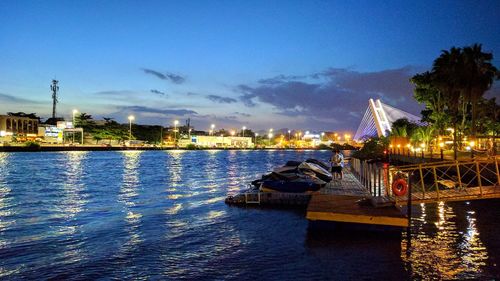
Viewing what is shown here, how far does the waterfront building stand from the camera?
146m

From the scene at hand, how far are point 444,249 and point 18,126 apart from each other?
6628 inches

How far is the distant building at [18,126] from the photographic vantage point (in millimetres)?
150288

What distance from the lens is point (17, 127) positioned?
15725cm

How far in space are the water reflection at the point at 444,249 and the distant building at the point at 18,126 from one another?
14789cm

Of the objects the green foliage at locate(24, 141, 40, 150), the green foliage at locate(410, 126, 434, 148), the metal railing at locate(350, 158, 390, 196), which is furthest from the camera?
the green foliage at locate(24, 141, 40, 150)

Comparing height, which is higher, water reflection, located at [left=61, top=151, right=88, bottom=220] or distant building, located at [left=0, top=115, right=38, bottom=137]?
distant building, located at [left=0, top=115, right=38, bottom=137]

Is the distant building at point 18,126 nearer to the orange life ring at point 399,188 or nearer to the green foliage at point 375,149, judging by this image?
the green foliage at point 375,149

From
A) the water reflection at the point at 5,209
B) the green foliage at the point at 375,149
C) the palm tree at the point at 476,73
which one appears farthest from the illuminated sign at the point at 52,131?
the palm tree at the point at 476,73

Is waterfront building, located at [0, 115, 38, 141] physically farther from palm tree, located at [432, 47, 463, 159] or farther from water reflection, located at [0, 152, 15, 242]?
palm tree, located at [432, 47, 463, 159]

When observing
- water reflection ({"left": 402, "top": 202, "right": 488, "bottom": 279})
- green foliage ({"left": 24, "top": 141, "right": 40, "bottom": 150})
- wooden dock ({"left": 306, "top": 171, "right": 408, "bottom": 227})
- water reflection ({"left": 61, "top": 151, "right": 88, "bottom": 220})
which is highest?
green foliage ({"left": 24, "top": 141, "right": 40, "bottom": 150})

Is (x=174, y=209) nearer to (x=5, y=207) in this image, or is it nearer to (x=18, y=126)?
(x=5, y=207)

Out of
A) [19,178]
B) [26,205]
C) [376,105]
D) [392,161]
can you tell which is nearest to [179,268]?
[26,205]

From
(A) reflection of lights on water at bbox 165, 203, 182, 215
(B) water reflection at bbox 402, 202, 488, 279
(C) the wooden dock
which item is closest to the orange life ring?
(C) the wooden dock

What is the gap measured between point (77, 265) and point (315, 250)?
26.3 feet
